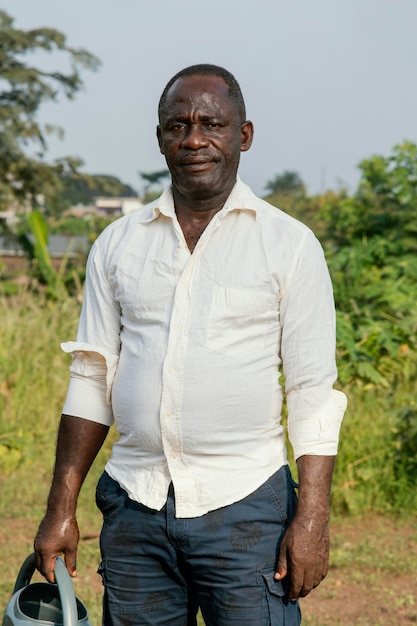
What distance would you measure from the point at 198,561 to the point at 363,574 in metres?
2.91

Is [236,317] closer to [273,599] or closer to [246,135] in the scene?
[246,135]

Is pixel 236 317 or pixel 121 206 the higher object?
pixel 121 206

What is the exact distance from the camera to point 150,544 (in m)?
2.36

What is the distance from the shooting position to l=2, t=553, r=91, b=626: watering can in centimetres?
221

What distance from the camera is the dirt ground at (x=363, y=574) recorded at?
4508 mm

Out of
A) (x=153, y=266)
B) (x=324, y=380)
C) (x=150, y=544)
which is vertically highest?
(x=153, y=266)

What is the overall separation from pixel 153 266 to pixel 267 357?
36 centimetres

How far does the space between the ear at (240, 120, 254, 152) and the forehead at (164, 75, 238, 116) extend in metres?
0.09

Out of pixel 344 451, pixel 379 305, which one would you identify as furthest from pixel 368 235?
pixel 344 451

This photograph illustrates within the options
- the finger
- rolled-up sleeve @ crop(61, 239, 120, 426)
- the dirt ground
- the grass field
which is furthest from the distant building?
the dirt ground

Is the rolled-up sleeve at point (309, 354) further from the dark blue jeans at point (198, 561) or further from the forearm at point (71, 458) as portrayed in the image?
the forearm at point (71, 458)

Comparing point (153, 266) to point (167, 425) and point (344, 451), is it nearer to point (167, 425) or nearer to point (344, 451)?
point (167, 425)

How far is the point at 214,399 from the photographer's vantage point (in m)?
2.30

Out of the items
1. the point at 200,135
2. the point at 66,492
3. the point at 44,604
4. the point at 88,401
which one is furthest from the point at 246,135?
the point at 44,604
